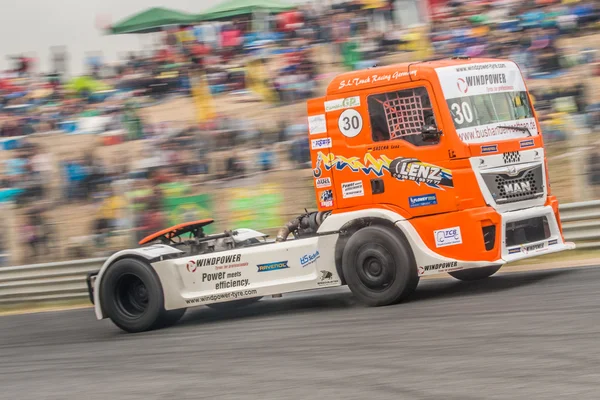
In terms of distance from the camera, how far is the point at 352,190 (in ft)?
28.3

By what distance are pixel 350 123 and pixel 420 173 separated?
913mm

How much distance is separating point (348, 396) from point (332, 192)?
4.11 meters

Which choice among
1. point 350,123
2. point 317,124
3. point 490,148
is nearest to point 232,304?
point 317,124

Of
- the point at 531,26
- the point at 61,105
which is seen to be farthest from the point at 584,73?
the point at 61,105

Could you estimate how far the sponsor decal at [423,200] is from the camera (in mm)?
8250

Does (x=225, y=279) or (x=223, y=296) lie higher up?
(x=225, y=279)

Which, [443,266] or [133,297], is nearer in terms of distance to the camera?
[443,266]

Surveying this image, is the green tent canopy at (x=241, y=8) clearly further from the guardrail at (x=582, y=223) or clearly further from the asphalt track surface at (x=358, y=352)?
the asphalt track surface at (x=358, y=352)

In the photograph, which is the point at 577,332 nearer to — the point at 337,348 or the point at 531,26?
the point at 337,348

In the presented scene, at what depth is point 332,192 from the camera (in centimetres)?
880

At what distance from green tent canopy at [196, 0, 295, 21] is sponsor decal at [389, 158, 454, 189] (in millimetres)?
16016

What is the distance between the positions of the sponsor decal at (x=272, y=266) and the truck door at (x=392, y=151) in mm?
843

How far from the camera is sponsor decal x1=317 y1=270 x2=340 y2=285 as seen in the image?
8.69 m

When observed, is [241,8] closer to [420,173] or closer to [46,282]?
[46,282]
